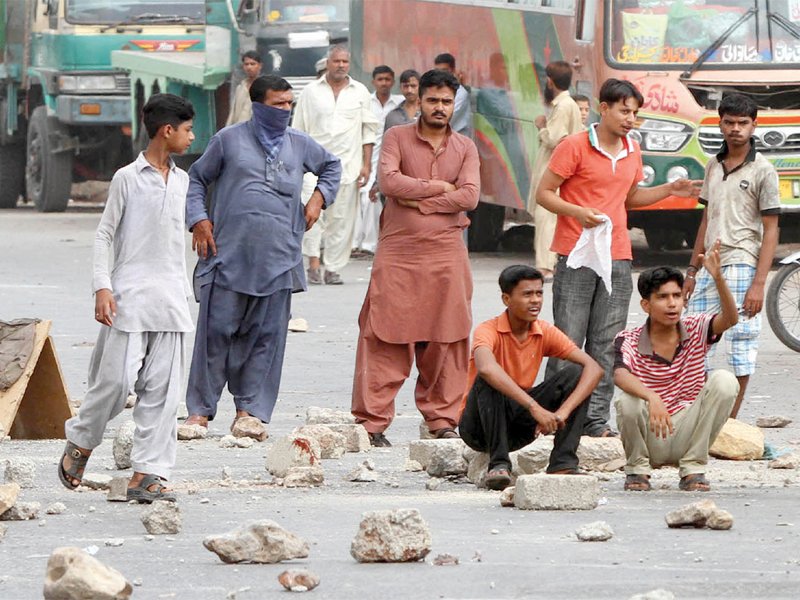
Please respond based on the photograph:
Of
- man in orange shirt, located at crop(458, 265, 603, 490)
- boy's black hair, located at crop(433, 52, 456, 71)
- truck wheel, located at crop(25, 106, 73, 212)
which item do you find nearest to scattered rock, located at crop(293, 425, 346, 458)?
man in orange shirt, located at crop(458, 265, 603, 490)

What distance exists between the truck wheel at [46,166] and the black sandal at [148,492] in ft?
56.9

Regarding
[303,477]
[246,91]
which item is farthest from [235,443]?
[246,91]

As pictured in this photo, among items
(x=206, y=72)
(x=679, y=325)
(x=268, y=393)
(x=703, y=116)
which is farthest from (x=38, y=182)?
(x=679, y=325)

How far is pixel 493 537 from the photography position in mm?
6176

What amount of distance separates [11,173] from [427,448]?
64.8 ft

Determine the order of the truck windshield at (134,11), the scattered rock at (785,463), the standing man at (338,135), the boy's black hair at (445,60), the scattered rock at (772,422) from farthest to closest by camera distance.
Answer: the truck windshield at (134,11) < the boy's black hair at (445,60) < the standing man at (338,135) < the scattered rock at (772,422) < the scattered rock at (785,463)

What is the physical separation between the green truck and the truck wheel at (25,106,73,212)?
12 millimetres

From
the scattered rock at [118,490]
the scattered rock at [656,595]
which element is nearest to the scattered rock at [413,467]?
the scattered rock at [118,490]

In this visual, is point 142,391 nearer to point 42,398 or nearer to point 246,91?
point 42,398

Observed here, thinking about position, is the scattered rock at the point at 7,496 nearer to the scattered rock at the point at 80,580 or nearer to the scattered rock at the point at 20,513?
the scattered rock at the point at 20,513

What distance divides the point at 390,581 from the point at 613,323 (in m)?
3.17

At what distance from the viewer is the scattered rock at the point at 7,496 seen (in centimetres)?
643

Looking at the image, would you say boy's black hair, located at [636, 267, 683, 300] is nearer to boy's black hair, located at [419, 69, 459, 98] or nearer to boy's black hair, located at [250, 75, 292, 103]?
boy's black hair, located at [419, 69, 459, 98]

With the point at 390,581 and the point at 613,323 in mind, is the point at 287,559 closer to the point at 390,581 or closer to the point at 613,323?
the point at 390,581
